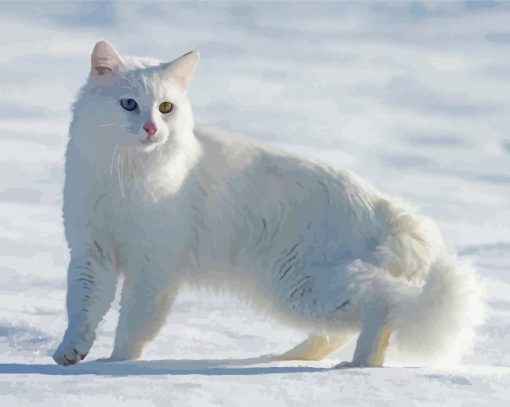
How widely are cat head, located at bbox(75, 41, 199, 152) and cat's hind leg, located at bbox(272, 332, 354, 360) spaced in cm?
165

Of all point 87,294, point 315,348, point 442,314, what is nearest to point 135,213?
point 87,294

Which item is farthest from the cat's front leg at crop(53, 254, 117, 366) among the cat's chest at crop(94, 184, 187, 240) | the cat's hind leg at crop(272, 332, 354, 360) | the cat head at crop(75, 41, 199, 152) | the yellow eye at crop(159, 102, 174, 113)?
the cat's hind leg at crop(272, 332, 354, 360)

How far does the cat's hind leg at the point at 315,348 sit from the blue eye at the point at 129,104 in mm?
1950

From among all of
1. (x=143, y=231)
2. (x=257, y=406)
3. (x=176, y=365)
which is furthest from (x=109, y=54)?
(x=257, y=406)

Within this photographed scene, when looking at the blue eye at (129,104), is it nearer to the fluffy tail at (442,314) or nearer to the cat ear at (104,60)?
the cat ear at (104,60)

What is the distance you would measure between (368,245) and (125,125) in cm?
160

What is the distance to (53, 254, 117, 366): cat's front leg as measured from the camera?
6.30 m

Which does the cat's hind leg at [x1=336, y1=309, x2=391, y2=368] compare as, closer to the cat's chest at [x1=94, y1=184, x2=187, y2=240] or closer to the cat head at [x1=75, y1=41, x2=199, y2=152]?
the cat's chest at [x1=94, y1=184, x2=187, y2=240]

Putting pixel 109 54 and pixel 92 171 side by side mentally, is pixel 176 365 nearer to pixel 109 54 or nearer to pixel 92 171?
pixel 92 171

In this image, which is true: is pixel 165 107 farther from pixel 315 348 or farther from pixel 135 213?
pixel 315 348

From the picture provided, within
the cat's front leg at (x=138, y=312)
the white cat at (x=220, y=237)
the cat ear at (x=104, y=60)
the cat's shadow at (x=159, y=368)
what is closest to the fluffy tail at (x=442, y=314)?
the white cat at (x=220, y=237)

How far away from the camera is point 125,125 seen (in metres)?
6.12

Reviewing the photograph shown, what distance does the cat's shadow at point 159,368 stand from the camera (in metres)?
5.66

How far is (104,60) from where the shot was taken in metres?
6.29
